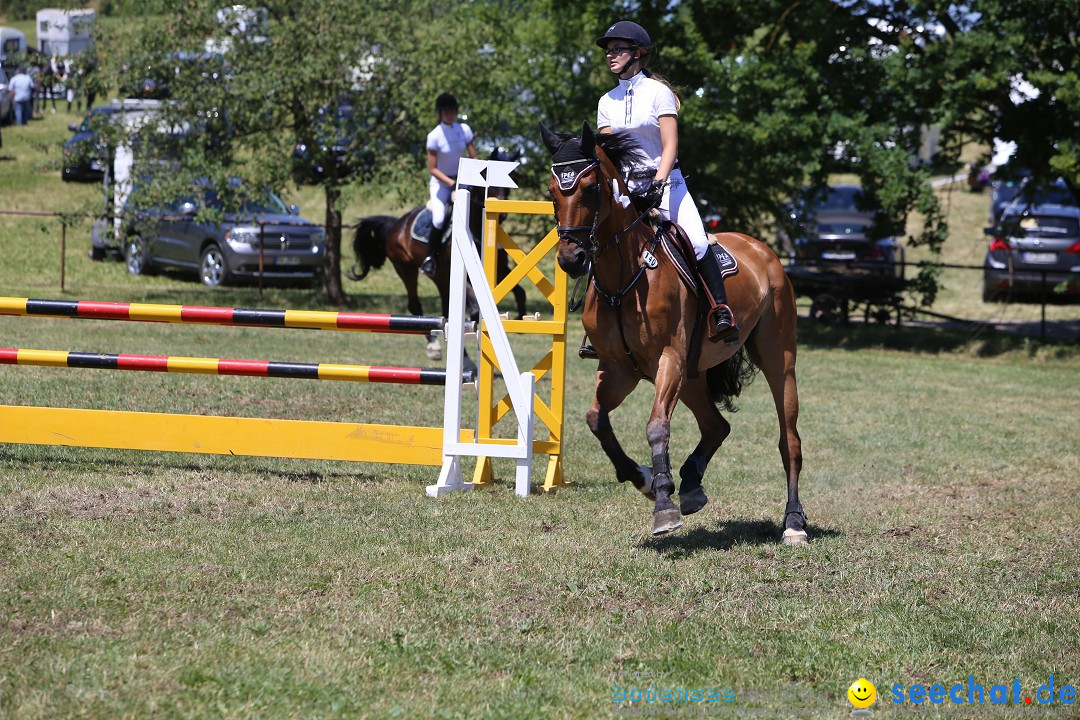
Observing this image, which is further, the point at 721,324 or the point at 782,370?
the point at 782,370

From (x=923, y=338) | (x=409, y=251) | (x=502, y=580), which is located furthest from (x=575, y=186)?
(x=923, y=338)

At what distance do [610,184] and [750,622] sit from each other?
2482mm

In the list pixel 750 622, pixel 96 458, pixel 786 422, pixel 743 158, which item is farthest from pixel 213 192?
pixel 750 622

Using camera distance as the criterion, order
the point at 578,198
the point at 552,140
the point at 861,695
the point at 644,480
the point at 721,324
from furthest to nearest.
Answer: the point at 644,480 → the point at 721,324 → the point at 552,140 → the point at 578,198 → the point at 861,695

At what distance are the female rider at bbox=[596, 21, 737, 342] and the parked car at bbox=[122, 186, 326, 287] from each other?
16576 millimetres

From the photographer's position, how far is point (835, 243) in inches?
912

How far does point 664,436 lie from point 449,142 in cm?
833

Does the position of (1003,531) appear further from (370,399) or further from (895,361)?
(895,361)

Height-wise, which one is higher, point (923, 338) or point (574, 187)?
point (574, 187)

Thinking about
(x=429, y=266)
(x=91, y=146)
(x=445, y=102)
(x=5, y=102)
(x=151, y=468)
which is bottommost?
(x=151, y=468)

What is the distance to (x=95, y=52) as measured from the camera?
22.6 metres

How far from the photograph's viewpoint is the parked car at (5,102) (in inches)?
1508

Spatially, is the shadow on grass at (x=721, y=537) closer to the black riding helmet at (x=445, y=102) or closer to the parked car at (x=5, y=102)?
the black riding helmet at (x=445, y=102)

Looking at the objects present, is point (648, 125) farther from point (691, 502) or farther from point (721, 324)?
point (691, 502)
